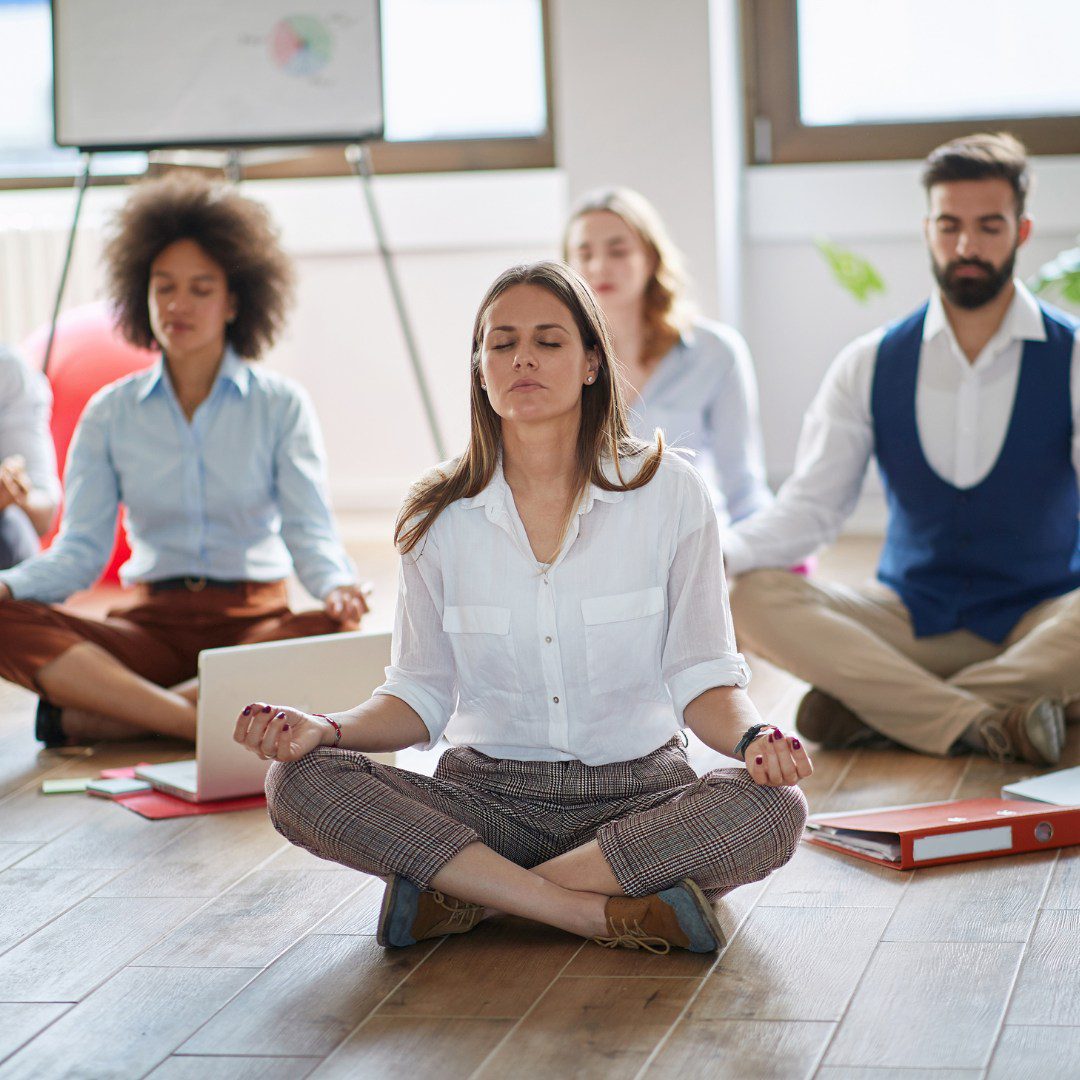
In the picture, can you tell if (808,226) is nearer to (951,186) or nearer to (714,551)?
(951,186)

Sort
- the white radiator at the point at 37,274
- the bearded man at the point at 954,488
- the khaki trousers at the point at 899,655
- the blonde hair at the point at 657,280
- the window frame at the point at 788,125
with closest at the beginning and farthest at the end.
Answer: the khaki trousers at the point at 899,655
the bearded man at the point at 954,488
the blonde hair at the point at 657,280
the window frame at the point at 788,125
the white radiator at the point at 37,274

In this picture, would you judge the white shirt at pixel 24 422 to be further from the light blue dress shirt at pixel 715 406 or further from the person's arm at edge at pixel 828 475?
the person's arm at edge at pixel 828 475

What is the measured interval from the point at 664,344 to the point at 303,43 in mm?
1267

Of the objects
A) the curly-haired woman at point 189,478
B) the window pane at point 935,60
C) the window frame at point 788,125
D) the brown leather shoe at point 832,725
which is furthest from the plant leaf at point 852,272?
the brown leather shoe at point 832,725

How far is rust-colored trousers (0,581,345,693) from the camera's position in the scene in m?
3.09

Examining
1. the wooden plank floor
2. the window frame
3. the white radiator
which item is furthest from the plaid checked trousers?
the white radiator

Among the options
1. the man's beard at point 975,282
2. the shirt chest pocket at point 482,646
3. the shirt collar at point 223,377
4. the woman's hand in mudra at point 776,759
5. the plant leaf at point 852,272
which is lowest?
the woman's hand in mudra at point 776,759

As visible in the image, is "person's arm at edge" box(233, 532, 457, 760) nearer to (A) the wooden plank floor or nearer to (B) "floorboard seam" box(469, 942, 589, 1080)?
(A) the wooden plank floor

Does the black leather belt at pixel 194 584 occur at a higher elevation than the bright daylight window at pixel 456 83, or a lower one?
lower

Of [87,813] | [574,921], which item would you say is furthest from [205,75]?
[574,921]

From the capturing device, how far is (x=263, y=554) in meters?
3.31

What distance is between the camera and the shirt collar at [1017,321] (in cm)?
309

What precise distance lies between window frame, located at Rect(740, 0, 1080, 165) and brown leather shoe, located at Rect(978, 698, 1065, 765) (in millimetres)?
2711

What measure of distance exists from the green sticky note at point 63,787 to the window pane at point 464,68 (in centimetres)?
317
